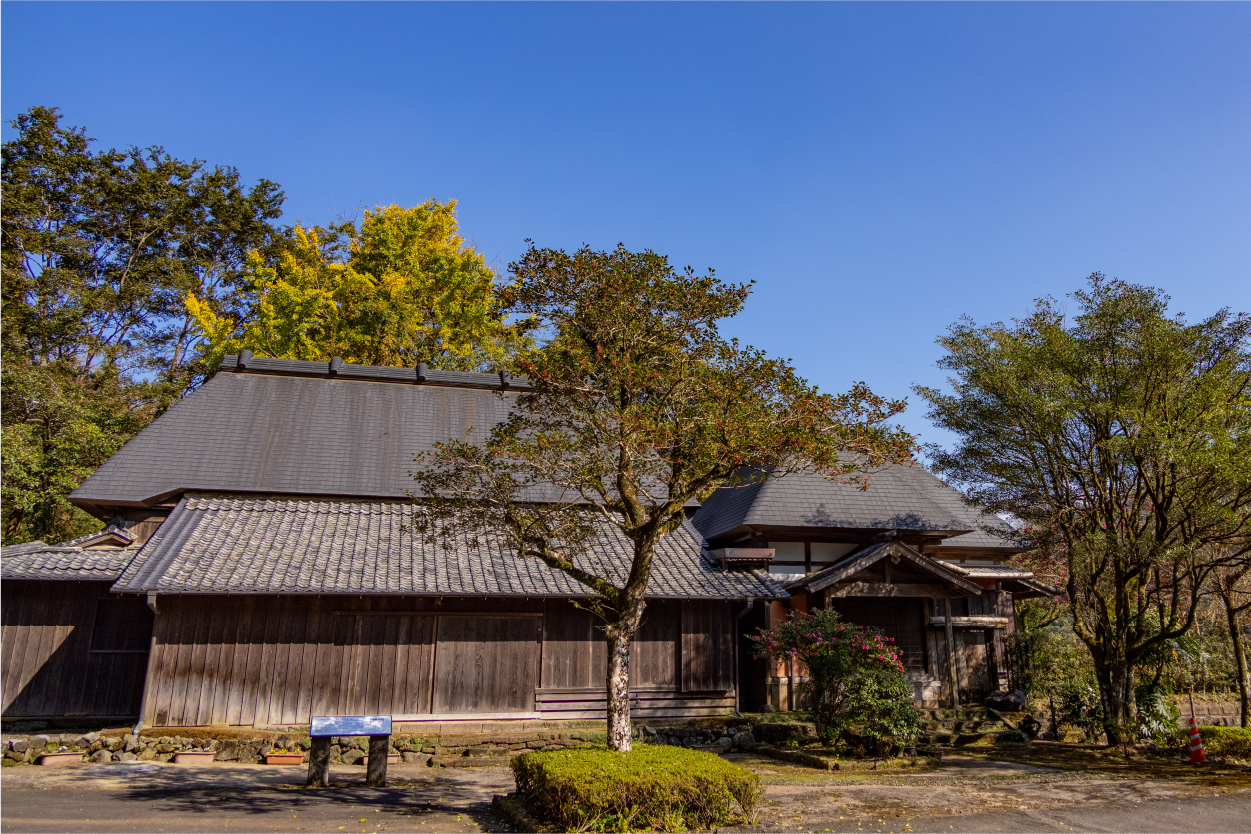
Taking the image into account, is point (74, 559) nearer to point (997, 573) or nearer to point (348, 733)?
point (348, 733)

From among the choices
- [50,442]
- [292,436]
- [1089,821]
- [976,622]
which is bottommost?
[1089,821]

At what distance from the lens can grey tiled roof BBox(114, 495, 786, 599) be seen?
47.1ft

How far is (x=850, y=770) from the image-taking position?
12914 millimetres

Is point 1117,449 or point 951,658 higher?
point 1117,449

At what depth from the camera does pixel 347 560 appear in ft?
51.1

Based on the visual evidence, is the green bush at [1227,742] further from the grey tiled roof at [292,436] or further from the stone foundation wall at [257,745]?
the grey tiled roof at [292,436]

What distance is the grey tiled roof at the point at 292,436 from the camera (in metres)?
17.8

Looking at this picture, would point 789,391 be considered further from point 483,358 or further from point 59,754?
point 483,358

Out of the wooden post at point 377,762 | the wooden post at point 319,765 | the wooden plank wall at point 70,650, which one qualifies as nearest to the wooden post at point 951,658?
the wooden post at point 377,762

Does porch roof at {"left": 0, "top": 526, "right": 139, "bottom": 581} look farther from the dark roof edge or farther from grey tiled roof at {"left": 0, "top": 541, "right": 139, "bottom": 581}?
the dark roof edge

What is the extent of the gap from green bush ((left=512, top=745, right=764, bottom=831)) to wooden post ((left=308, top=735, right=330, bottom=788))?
3873 millimetres

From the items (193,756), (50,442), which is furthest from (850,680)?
(50,442)

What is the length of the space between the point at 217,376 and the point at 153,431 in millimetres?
2717

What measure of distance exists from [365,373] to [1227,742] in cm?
2143
